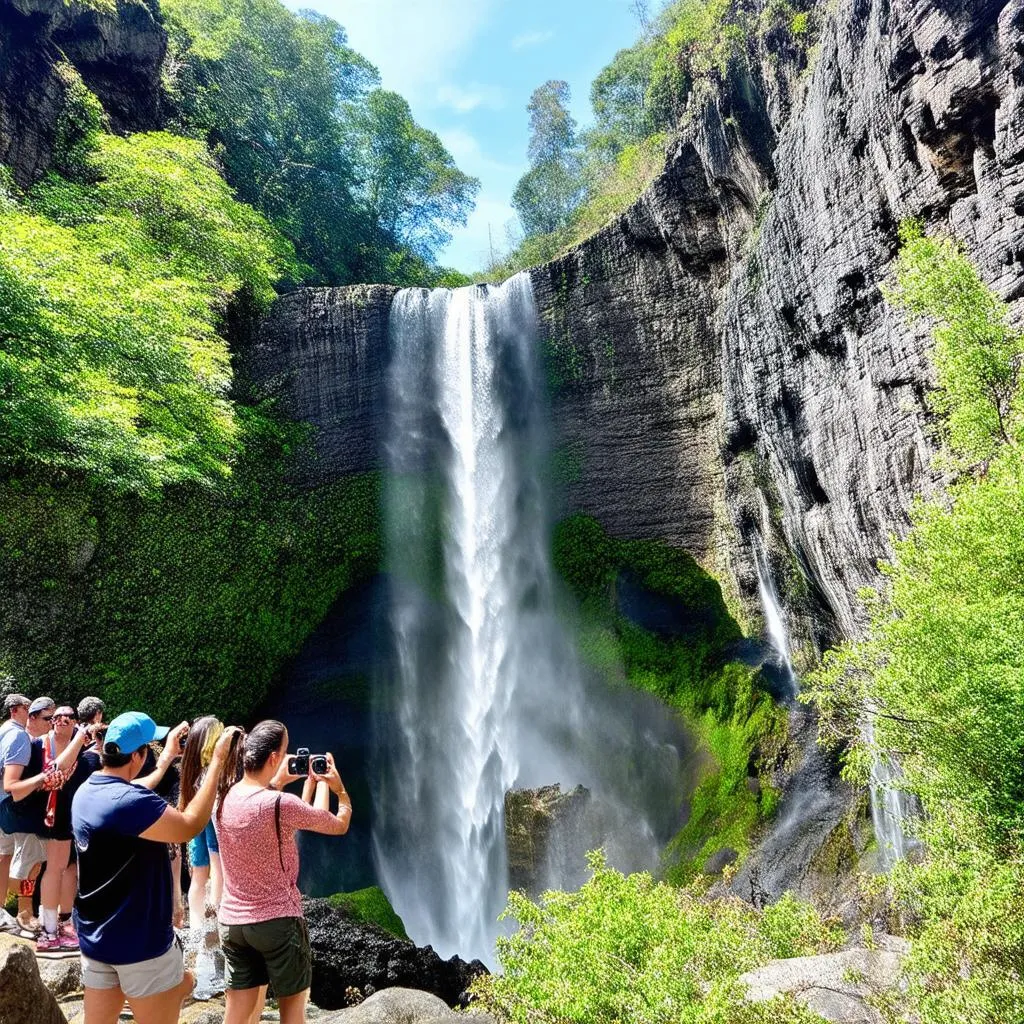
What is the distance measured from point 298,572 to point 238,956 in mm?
14331

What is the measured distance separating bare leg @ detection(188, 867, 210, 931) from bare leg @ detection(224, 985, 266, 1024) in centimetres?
231

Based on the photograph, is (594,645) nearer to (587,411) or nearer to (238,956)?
(587,411)

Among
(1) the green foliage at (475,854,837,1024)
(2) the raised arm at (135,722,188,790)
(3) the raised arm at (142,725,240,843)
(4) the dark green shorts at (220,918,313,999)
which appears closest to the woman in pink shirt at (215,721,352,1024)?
(4) the dark green shorts at (220,918,313,999)

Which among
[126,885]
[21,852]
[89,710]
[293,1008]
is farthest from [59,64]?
[293,1008]

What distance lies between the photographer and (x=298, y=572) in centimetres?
1664

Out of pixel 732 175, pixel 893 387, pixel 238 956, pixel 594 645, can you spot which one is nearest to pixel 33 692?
pixel 238 956

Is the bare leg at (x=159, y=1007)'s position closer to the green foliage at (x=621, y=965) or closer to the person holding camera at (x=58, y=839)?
the green foliage at (x=621, y=965)

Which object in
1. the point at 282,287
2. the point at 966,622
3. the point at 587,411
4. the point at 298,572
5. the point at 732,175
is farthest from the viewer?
the point at 282,287

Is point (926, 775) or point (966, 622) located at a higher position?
point (966, 622)

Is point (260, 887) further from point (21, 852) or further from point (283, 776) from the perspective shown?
point (21, 852)

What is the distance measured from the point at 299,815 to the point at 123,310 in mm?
8940

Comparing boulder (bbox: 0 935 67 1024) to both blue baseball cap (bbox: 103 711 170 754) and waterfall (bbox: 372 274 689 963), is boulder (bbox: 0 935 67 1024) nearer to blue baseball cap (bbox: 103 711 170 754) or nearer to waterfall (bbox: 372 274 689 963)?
blue baseball cap (bbox: 103 711 170 754)

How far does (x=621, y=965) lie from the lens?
13.2 ft

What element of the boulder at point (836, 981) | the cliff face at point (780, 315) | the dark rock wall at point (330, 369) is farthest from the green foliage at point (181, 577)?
the boulder at point (836, 981)
